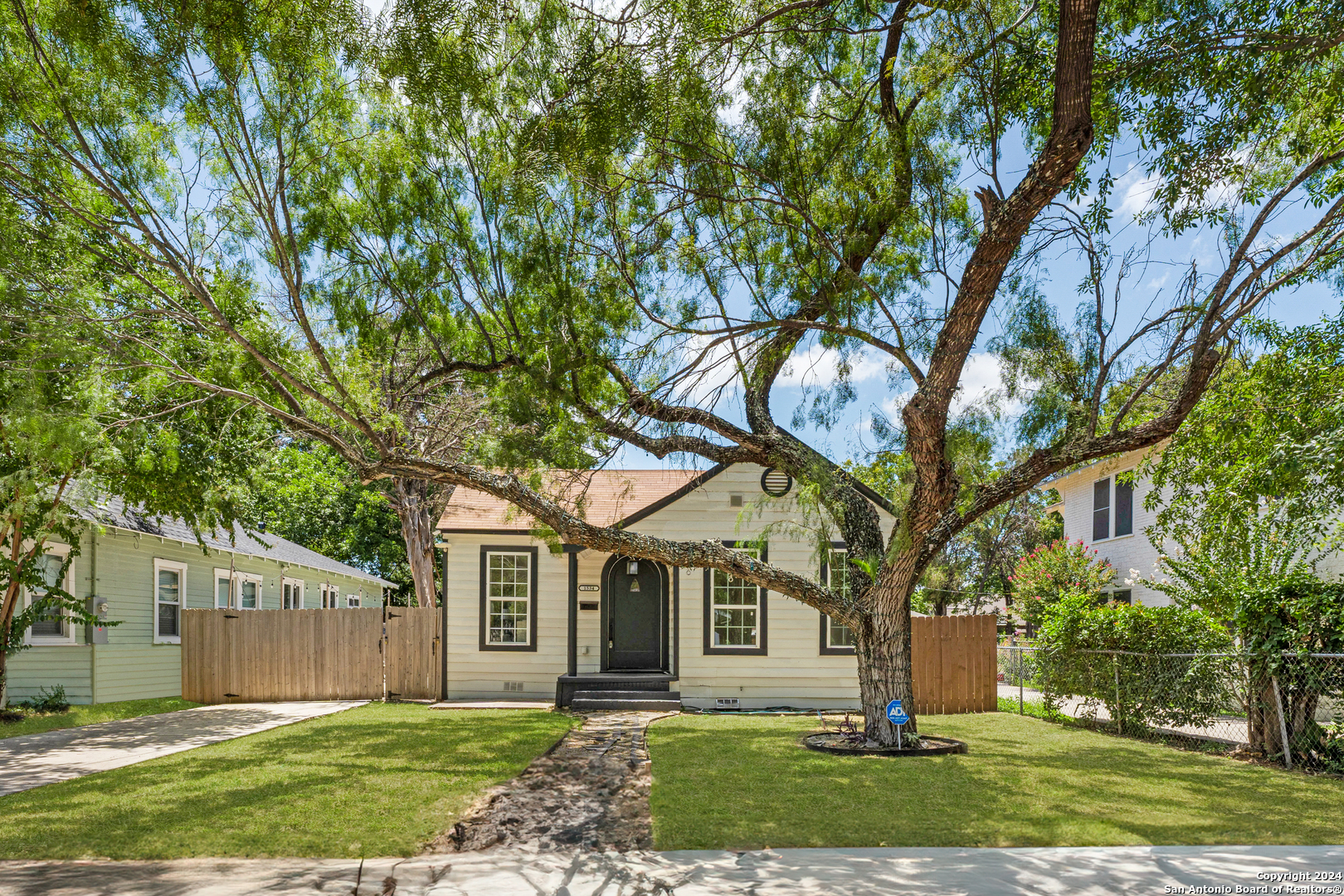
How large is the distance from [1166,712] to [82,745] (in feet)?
40.0

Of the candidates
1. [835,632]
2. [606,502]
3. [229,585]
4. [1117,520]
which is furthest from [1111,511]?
[229,585]

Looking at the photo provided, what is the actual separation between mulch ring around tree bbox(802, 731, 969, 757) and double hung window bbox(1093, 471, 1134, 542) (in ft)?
32.2

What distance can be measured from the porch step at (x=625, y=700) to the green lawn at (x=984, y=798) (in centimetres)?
328

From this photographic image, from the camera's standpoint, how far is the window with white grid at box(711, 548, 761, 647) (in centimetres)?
1493

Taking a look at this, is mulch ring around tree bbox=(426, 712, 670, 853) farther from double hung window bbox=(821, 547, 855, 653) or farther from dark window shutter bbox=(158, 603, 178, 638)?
dark window shutter bbox=(158, 603, 178, 638)

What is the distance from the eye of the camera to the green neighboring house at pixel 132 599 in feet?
47.1

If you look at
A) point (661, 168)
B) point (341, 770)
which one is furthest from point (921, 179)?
point (341, 770)

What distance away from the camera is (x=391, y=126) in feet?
33.1

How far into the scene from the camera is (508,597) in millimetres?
15211

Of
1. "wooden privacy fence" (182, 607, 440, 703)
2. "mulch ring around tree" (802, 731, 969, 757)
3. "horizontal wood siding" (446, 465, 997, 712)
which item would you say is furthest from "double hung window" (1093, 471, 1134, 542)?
"wooden privacy fence" (182, 607, 440, 703)

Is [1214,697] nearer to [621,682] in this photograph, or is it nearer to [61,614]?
[621,682]

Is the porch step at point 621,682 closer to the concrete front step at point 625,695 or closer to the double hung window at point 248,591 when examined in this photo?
the concrete front step at point 625,695

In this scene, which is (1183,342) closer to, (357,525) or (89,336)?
(89,336)

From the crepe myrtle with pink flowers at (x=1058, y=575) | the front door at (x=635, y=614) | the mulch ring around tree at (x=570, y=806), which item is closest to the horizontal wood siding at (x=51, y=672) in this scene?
the front door at (x=635, y=614)
